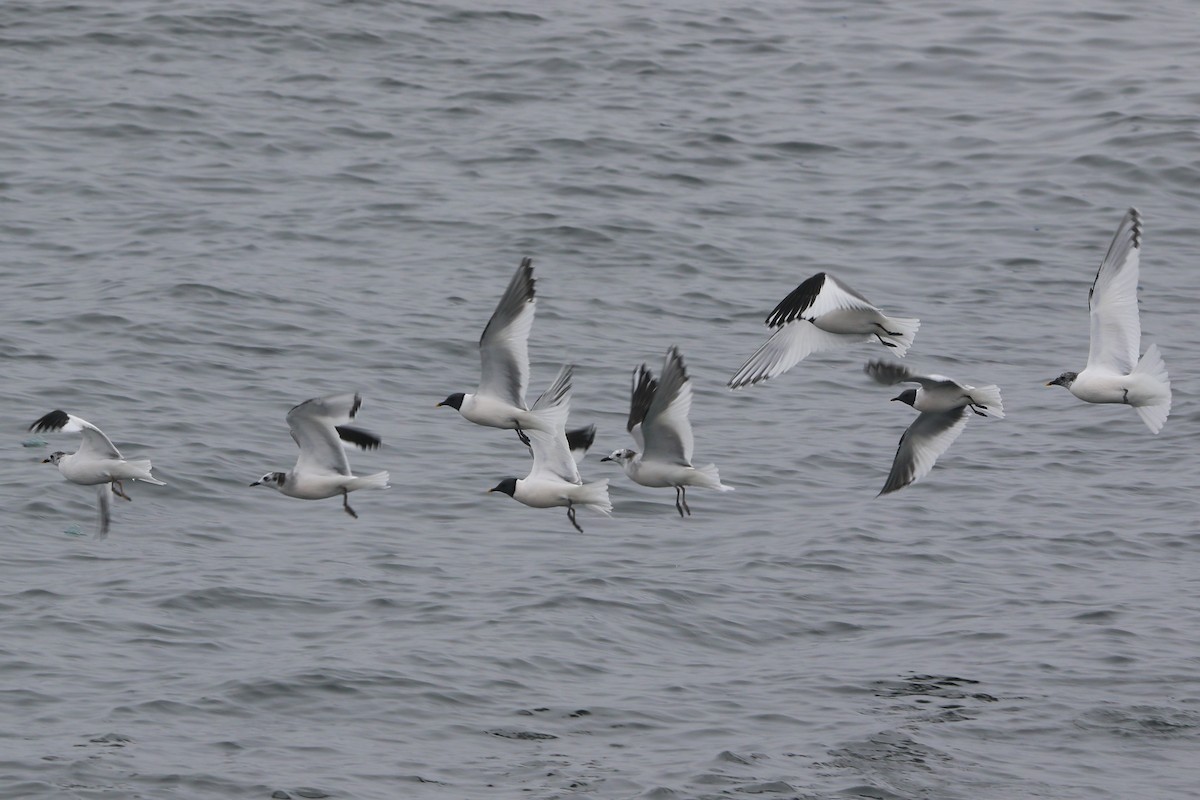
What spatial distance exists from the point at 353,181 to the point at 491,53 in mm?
5304

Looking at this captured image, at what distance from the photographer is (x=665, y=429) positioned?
12.7 meters

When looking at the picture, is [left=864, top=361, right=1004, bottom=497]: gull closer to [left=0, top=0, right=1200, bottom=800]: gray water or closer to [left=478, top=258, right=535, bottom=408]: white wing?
[left=0, top=0, right=1200, bottom=800]: gray water

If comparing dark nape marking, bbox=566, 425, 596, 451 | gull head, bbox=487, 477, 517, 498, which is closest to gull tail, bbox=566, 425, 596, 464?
dark nape marking, bbox=566, 425, 596, 451

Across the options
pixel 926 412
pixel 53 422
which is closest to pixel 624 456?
pixel 926 412

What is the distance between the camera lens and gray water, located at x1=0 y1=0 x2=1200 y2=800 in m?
14.3

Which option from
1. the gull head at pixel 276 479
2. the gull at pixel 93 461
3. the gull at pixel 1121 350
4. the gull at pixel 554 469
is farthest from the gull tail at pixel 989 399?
the gull at pixel 93 461

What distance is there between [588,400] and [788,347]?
5.87 meters

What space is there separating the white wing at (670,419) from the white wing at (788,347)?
689mm

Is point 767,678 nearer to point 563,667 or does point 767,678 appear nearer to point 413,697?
point 563,667

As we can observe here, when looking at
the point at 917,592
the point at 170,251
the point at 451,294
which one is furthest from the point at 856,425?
the point at 170,251

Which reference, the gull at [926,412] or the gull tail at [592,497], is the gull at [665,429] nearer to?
the gull tail at [592,497]

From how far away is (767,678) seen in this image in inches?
599

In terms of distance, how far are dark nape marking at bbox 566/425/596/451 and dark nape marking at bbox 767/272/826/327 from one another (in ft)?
6.17

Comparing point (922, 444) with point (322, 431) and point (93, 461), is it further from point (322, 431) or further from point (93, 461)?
point (93, 461)
